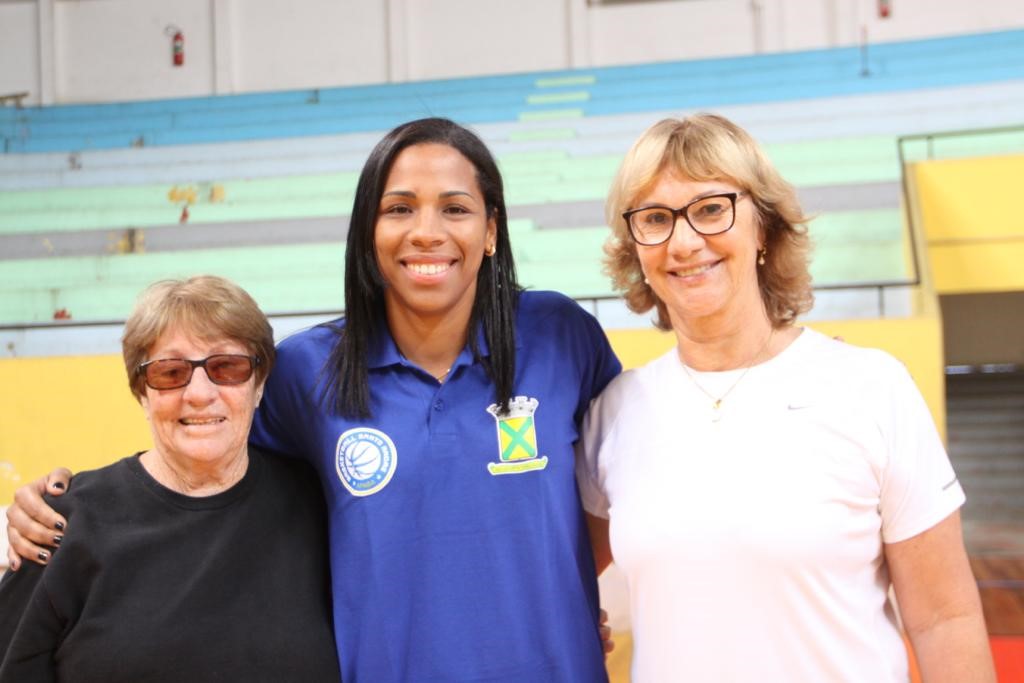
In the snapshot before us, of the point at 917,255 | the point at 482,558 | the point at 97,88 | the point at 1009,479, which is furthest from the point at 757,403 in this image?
the point at 97,88

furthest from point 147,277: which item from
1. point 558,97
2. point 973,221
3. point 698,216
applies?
point 698,216

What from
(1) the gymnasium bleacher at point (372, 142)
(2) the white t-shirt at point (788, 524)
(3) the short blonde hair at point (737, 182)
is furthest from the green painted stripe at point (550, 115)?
(2) the white t-shirt at point (788, 524)

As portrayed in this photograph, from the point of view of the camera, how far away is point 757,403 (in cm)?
154

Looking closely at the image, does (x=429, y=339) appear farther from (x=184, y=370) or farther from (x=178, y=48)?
(x=178, y=48)

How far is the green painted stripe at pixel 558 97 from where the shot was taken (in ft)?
26.3

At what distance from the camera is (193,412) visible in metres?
1.57

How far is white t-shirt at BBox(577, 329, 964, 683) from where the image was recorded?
A: 4.68 feet

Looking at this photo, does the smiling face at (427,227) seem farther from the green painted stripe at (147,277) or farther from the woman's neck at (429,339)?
the green painted stripe at (147,277)

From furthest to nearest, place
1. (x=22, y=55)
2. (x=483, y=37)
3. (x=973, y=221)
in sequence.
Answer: (x=22, y=55)
(x=483, y=37)
(x=973, y=221)

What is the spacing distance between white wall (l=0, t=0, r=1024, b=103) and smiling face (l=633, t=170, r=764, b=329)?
7047 millimetres

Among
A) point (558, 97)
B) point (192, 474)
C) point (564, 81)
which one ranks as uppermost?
point (564, 81)

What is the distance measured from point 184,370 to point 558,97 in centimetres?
691

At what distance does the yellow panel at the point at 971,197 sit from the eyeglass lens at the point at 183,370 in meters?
4.57

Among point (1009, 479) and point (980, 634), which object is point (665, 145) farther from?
point (1009, 479)
